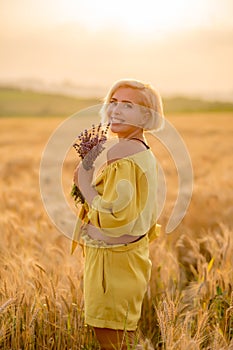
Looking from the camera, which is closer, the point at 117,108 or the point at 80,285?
the point at 117,108

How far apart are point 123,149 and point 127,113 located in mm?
130

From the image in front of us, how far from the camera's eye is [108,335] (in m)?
2.34

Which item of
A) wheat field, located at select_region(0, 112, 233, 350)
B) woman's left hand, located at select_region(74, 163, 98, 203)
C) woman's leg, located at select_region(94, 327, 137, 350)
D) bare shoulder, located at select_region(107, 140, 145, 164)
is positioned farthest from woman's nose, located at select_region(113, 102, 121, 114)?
woman's leg, located at select_region(94, 327, 137, 350)

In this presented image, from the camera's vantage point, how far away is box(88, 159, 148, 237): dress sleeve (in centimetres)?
216

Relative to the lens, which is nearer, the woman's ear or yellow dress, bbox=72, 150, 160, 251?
yellow dress, bbox=72, 150, 160, 251

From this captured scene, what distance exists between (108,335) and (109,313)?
0.34 feet

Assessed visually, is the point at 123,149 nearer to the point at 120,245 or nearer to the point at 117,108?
the point at 117,108

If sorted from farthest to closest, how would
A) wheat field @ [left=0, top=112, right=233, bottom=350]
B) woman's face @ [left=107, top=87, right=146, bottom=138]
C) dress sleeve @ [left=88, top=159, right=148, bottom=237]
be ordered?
wheat field @ [left=0, top=112, right=233, bottom=350]
woman's face @ [left=107, top=87, right=146, bottom=138]
dress sleeve @ [left=88, top=159, right=148, bottom=237]

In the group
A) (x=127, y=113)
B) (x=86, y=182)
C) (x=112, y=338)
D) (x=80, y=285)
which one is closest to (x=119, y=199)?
(x=86, y=182)

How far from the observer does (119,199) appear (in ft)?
7.05

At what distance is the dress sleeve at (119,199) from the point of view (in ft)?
7.08

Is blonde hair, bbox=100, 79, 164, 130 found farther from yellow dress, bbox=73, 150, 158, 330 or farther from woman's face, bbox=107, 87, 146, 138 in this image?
yellow dress, bbox=73, 150, 158, 330

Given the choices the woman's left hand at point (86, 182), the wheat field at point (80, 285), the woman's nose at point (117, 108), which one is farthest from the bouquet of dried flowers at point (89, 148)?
the wheat field at point (80, 285)

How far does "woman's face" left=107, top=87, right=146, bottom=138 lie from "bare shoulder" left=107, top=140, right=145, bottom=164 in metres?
0.05
